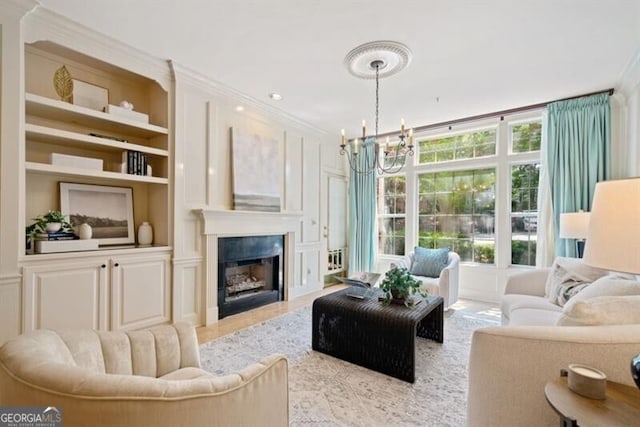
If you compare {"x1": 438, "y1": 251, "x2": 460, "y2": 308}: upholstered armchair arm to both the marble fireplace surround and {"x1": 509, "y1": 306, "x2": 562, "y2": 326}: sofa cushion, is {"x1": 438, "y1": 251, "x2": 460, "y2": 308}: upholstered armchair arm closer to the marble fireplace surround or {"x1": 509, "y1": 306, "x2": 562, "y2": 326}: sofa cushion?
{"x1": 509, "y1": 306, "x2": 562, "y2": 326}: sofa cushion

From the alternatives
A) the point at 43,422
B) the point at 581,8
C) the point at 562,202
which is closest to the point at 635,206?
the point at 43,422

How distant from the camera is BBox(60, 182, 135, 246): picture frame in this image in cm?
275

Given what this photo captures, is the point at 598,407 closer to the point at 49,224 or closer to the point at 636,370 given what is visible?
the point at 636,370

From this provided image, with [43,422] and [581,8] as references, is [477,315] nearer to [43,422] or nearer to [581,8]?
[581,8]

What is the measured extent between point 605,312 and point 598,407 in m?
0.58

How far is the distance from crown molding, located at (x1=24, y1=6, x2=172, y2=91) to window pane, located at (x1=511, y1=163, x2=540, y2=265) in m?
4.69

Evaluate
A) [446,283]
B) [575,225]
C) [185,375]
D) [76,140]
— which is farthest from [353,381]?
[76,140]

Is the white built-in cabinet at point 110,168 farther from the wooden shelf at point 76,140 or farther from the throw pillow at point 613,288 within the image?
the throw pillow at point 613,288

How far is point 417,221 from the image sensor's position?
509 cm

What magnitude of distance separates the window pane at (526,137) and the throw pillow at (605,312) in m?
3.43

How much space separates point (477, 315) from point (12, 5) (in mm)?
5258

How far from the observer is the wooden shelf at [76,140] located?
2354 mm

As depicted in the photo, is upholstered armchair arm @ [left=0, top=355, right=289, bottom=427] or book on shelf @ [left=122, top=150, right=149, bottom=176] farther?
book on shelf @ [left=122, top=150, right=149, bottom=176]

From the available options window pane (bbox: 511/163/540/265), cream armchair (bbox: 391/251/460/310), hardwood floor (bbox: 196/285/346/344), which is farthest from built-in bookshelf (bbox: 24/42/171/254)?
window pane (bbox: 511/163/540/265)
